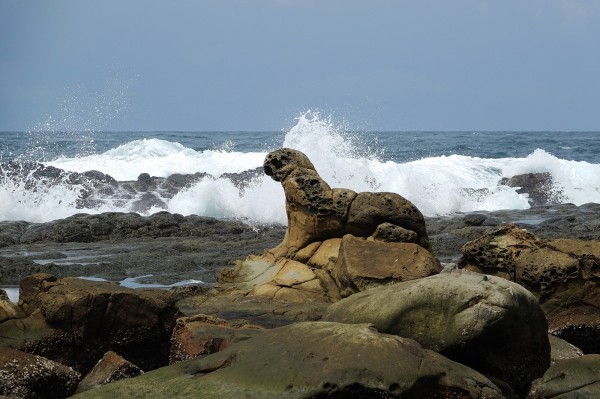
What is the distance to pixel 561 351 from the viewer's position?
7.55 meters

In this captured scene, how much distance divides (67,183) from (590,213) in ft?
45.8

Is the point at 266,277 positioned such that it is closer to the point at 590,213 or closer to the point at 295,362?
the point at 295,362

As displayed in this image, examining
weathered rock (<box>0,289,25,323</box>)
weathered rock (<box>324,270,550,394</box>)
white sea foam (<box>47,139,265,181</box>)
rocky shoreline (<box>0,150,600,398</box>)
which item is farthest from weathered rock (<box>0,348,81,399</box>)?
white sea foam (<box>47,139,265,181</box>)

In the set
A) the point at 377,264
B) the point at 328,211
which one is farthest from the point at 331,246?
the point at 377,264

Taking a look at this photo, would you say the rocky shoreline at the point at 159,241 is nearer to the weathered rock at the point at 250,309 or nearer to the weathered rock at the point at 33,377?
the weathered rock at the point at 250,309

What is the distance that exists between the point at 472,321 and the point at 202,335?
6.86 feet

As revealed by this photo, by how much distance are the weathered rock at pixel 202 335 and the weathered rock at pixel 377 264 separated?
5.41ft

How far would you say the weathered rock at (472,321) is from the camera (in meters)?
6.47

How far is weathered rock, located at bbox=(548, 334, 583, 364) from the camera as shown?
7426 millimetres

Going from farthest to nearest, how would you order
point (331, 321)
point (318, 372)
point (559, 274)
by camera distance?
point (559, 274), point (331, 321), point (318, 372)

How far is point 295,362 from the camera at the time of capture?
18.5ft

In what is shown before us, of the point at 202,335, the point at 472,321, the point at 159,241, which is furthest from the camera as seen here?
the point at 159,241

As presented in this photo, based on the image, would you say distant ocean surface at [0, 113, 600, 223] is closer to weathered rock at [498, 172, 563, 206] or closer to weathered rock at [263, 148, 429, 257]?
weathered rock at [498, 172, 563, 206]

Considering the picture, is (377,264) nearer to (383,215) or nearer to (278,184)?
(383,215)
